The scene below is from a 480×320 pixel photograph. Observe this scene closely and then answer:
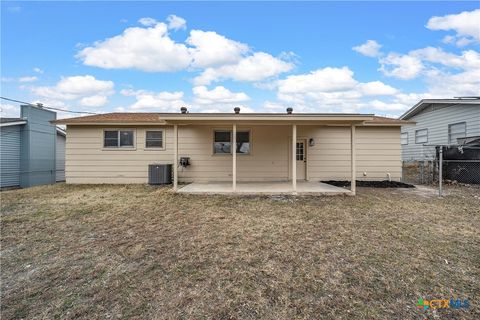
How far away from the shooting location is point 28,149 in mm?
12297

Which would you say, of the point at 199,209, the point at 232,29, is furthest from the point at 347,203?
the point at 232,29

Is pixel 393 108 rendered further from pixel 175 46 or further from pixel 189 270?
pixel 189 270

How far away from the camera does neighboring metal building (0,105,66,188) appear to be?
11.7 m

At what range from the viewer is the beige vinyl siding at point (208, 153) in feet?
30.7

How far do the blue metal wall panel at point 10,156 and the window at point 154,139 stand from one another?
820 cm

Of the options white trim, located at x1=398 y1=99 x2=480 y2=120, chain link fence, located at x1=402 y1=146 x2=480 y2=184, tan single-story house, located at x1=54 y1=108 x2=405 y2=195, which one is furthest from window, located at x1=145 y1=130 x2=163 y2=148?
white trim, located at x1=398 y1=99 x2=480 y2=120

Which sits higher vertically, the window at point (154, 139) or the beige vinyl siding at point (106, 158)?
the window at point (154, 139)

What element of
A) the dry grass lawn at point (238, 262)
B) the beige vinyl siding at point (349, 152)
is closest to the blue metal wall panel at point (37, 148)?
the dry grass lawn at point (238, 262)

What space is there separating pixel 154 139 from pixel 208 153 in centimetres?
227

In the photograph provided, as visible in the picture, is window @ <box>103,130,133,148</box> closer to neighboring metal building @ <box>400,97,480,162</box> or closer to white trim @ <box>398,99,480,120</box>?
neighboring metal building @ <box>400,97,480,162</box>

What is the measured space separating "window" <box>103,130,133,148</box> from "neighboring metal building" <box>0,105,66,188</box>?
5613mm

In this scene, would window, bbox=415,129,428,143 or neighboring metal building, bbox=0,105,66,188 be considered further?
window, bbox=415,129,428,143

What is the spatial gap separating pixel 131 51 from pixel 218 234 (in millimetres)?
12246

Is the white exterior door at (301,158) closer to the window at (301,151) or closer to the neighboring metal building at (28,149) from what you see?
the window at (301,151)
